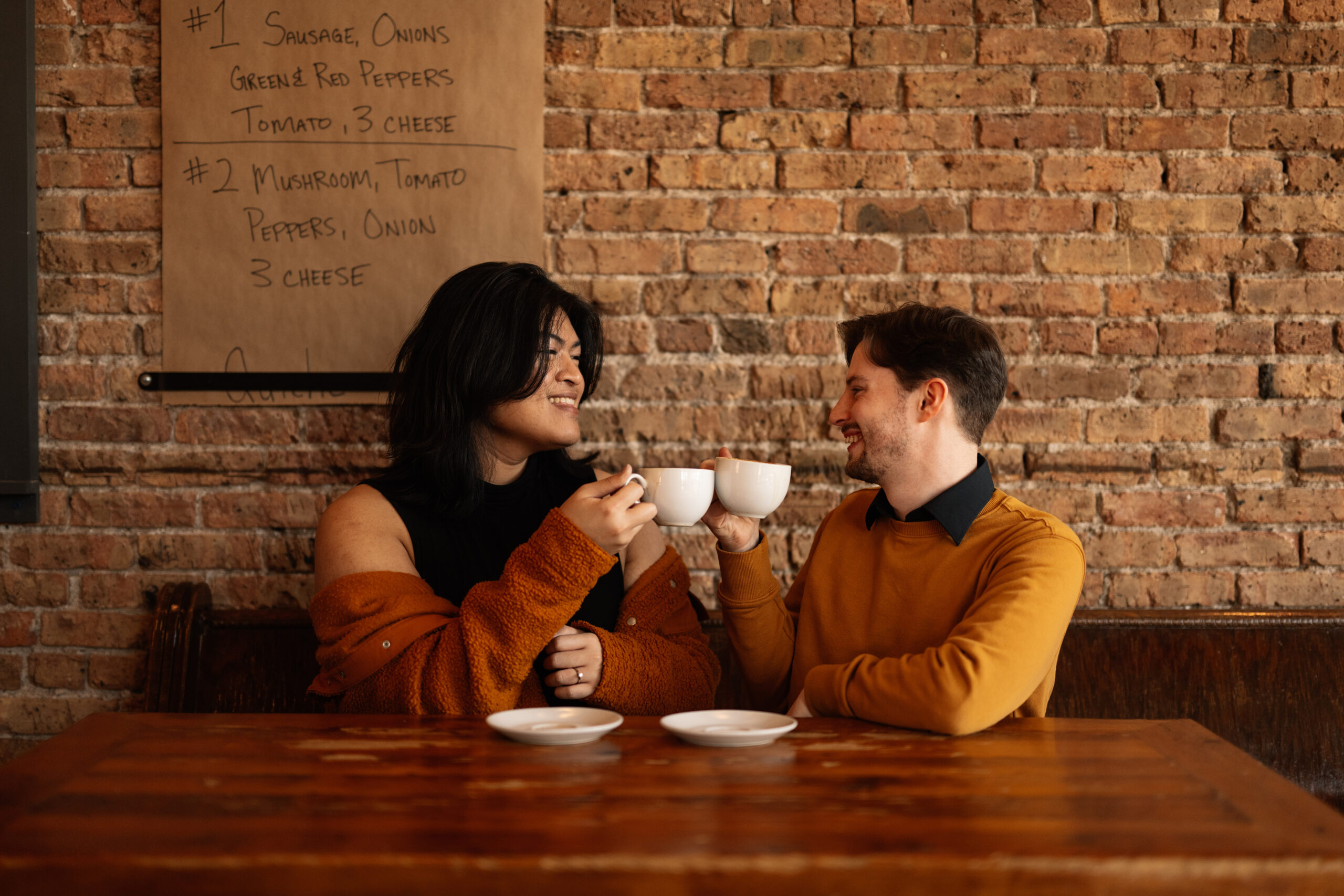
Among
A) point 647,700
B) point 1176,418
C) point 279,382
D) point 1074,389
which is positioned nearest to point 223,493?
point 279,382

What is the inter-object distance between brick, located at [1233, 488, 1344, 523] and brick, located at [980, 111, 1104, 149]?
2.69 ft

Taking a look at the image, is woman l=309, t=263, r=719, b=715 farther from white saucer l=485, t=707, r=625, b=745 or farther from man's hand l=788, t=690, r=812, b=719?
man's hand l=788, t=690, r=812, b=719

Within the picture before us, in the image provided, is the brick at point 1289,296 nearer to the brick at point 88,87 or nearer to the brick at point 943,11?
the brick at point 943,11

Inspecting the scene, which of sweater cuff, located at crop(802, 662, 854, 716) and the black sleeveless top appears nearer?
sweater cuff, located at crop(802, 662, 854, 716)

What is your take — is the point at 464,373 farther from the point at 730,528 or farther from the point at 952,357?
the point at 952,357

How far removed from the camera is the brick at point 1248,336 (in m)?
2.00

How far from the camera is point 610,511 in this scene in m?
1.33

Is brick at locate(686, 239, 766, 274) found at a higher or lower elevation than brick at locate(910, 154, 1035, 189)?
lower

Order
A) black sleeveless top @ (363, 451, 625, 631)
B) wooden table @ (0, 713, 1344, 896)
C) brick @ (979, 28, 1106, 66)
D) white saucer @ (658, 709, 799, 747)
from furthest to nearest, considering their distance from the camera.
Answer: brick @ (979, 28, 1106, 66) < black sleeveless top @ (363, 451, 625, 631) < white saucer @ (658, 709, 799, 747) < wooden table @ (0, 713, 1344, 896)

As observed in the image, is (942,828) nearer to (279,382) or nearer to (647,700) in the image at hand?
(647,700)

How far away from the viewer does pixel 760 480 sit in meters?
1.37

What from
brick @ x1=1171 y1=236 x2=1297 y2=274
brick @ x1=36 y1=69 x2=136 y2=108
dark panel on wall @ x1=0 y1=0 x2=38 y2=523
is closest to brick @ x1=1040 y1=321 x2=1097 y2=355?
brick @ x1=1171 y1=236 x2=1297 y2=274

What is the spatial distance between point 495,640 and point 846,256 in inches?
44.7

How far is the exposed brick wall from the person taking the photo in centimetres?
199
